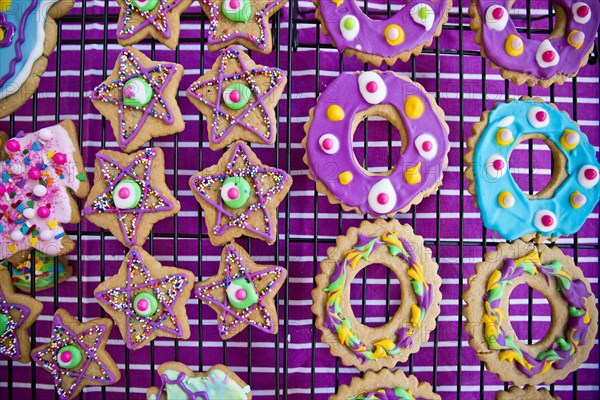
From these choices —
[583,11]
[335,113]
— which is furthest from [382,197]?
[583,11]

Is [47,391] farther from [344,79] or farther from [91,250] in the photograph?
[344,79]

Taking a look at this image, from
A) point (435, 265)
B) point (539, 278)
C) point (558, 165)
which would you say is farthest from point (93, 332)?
point (558, 165)

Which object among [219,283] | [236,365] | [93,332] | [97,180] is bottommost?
[236,365]

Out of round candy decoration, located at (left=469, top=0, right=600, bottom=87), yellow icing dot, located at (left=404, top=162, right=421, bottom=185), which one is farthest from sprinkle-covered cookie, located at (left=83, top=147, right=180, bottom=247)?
round candy decoration, located at (left=469, top=0, right=600, bottom=87)

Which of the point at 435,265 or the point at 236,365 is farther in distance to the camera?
the point at 236,365

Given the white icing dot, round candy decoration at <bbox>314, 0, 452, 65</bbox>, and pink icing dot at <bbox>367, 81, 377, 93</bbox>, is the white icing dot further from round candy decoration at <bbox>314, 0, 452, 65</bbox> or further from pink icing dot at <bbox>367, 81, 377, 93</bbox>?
round candy decoration at <bbox>314, 0, 452, 65</bbox>

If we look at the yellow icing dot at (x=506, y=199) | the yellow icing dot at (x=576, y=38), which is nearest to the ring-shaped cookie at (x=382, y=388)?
the yellow icing dot at (x=506, y=199)
